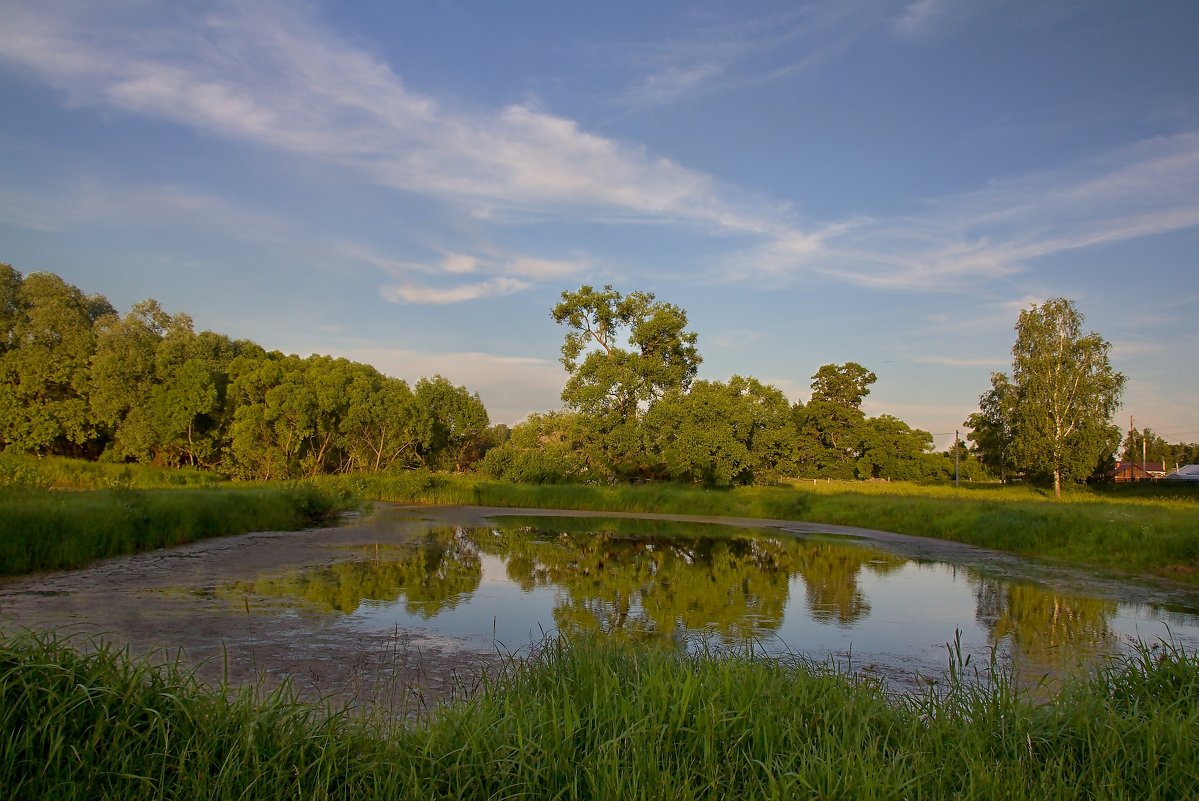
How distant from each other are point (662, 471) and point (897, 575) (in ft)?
62.4

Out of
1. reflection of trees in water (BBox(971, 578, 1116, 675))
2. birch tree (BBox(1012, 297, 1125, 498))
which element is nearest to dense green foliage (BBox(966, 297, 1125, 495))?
birch tree (BBox(1012, 297, 1125, 498))

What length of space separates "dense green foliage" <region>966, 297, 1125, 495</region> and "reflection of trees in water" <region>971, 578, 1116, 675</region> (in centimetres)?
2798

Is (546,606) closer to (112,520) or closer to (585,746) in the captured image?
(585,746)

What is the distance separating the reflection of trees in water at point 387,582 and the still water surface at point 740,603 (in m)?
0.03

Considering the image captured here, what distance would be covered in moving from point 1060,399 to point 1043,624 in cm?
3265

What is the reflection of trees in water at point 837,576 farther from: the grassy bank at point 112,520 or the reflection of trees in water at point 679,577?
the grassy bank at point 112,520

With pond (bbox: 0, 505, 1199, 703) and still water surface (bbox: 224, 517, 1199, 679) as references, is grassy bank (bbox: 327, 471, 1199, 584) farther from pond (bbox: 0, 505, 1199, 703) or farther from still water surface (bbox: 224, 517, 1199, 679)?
still water surface (bbox: 224, 517, 1199, 679)

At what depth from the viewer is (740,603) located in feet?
33.6

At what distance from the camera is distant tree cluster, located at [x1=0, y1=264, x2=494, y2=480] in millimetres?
29219

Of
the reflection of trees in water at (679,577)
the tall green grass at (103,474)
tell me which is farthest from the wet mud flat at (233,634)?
the tall green grass at (103,474)

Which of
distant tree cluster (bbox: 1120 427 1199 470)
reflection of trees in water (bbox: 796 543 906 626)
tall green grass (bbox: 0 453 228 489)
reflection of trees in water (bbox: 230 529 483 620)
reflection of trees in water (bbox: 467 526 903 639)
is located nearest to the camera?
reflection of trees in water (bbox: 467 526 903 639)

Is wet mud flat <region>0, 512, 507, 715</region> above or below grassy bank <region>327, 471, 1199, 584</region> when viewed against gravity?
below

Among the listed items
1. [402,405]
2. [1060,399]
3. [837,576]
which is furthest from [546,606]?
[1060,399]

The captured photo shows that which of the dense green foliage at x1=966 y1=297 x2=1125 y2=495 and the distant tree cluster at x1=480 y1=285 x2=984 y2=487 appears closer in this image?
the distant tree cluster at x1=480 y1=285 x2=984 y2=487
